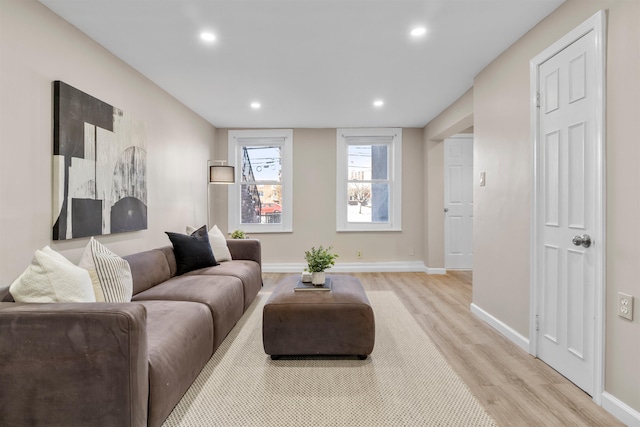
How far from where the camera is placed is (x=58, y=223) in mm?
2256

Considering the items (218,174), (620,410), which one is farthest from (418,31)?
(218,174)

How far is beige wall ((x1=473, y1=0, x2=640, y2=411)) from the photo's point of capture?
1.68m

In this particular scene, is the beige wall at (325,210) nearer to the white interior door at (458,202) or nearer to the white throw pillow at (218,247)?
the white interior door at (458,202)

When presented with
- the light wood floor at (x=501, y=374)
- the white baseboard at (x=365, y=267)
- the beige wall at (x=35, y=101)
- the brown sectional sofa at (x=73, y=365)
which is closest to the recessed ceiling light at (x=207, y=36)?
the beige wall at (x=35, y=101)

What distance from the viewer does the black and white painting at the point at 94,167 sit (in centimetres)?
227

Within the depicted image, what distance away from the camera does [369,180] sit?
5.81m

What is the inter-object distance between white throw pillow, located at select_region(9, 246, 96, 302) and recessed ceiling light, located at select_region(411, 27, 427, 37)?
2.70 meters

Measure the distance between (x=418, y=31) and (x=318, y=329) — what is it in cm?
231

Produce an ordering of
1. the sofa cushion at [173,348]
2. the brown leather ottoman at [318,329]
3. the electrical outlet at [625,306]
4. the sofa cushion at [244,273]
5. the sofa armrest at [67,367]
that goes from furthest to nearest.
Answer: the sofa cushion at [244,273] → the brown leather ottoman at [318,329] → the electrical outlet at [625,306] → the sofa cushion at [173,348] → the sofa armrest at [67,367]

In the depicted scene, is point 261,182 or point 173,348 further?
point 261,182

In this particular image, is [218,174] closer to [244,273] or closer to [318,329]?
[244,273]

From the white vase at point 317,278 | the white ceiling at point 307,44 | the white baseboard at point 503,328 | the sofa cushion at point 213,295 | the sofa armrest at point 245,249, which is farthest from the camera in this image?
the sofa armrest at point 245,249

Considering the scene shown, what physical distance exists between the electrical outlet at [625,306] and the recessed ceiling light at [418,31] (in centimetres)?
209

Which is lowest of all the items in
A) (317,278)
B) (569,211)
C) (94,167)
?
(317,278)
